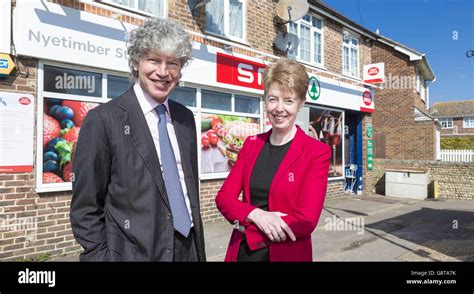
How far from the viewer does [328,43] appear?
12219 mm

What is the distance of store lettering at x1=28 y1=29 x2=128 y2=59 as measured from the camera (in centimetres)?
531

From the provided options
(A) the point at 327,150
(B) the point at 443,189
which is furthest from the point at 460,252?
(B) the point at 443,189

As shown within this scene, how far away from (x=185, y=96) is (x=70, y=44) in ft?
8.41

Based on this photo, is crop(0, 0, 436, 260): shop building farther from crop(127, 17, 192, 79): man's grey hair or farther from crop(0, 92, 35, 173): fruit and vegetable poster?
crop(127, 17, 192, 79): man's grey hair

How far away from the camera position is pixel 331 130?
488 inches

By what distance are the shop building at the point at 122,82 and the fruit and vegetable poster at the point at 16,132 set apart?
0.03 metres

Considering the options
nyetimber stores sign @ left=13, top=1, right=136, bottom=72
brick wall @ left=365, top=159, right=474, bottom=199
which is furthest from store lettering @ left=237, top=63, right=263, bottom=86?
brick wall @ left=365, top=159, right=474, bottom=199

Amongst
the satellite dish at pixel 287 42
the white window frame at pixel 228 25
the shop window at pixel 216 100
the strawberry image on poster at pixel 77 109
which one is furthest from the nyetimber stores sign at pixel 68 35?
the satellite dish at pixel 287 42

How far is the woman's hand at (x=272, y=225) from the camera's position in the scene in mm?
1890

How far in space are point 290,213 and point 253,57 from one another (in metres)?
7.48

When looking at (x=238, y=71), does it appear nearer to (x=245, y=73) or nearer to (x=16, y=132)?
(x=245, y=73)

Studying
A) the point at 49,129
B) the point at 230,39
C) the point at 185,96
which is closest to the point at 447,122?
the point at 230,39

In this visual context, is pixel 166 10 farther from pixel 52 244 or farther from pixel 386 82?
pixel 386 82

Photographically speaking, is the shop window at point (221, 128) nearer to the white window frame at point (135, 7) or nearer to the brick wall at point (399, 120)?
the white window frame at point (135, 7)
